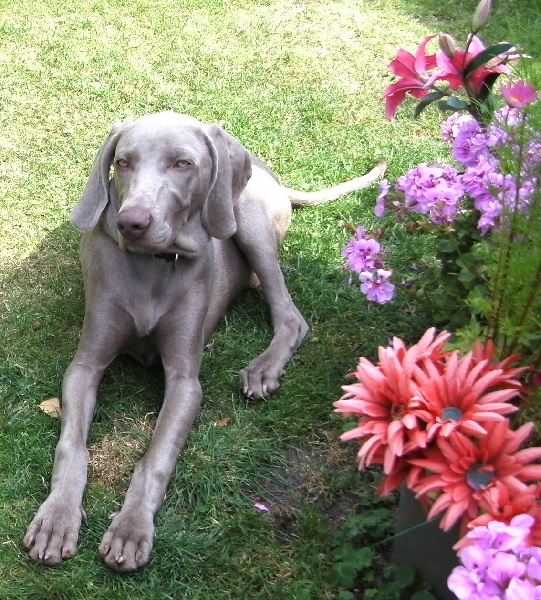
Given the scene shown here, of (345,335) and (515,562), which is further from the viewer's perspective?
(345,335)

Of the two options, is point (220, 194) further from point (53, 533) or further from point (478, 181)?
point (53, 533)

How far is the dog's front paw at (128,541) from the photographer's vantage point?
9.41 ft

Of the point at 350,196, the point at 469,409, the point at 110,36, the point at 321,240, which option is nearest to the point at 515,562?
the point at 469,409

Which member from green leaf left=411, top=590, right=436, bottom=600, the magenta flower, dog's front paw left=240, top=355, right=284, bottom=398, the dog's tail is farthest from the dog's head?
green leaf left=411, top=590, right=436, bottom=600

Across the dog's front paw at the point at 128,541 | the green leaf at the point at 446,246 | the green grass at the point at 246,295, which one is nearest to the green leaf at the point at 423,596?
the green grass at the point at 246,295

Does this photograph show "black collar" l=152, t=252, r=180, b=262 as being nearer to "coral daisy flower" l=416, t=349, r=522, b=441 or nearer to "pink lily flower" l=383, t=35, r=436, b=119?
"pink lily flower" l=383, t=35, r=436, b=119

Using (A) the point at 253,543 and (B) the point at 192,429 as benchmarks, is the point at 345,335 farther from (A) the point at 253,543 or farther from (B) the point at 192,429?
(A) the point at 253,543

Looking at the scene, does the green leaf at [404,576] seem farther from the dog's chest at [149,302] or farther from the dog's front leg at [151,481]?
the dog's chest at [149,302]

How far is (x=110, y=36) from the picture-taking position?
677 centimetres

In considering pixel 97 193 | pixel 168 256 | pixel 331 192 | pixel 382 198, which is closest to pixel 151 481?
pixel 168 256

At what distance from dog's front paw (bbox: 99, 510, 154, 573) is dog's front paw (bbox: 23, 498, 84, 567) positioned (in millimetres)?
113

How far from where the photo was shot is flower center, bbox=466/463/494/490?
2062 millimetres

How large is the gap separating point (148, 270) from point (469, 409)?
5.85 ft

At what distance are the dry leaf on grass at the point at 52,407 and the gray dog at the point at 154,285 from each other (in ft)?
0.47
